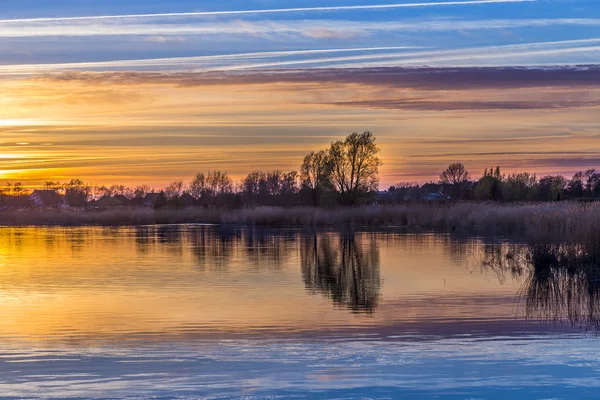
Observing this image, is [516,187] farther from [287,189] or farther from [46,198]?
[46,198]

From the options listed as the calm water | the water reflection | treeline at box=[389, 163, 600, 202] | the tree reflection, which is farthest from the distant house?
the water reflection

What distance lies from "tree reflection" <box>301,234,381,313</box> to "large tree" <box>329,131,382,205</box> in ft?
104

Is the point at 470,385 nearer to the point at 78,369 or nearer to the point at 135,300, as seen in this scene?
the point at 78,369

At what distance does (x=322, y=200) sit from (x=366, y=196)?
12.1ft

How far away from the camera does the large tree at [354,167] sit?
218 feet

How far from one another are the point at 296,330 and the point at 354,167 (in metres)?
56.0

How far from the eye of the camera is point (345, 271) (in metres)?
21.3

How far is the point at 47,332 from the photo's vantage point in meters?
11.8

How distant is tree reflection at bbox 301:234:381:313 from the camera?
1566 cm

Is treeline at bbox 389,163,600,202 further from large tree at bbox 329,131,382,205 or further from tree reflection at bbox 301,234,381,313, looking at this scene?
tree reflection at bbox 301,234,381,313

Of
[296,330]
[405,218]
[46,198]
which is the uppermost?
[46,198]

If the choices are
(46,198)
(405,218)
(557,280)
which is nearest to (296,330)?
(557,280)

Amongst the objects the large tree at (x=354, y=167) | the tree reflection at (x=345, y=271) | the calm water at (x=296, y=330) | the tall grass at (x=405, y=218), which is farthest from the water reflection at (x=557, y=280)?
the large tree at (x=354, y=167)

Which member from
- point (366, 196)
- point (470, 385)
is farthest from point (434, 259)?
point (366, 196)
